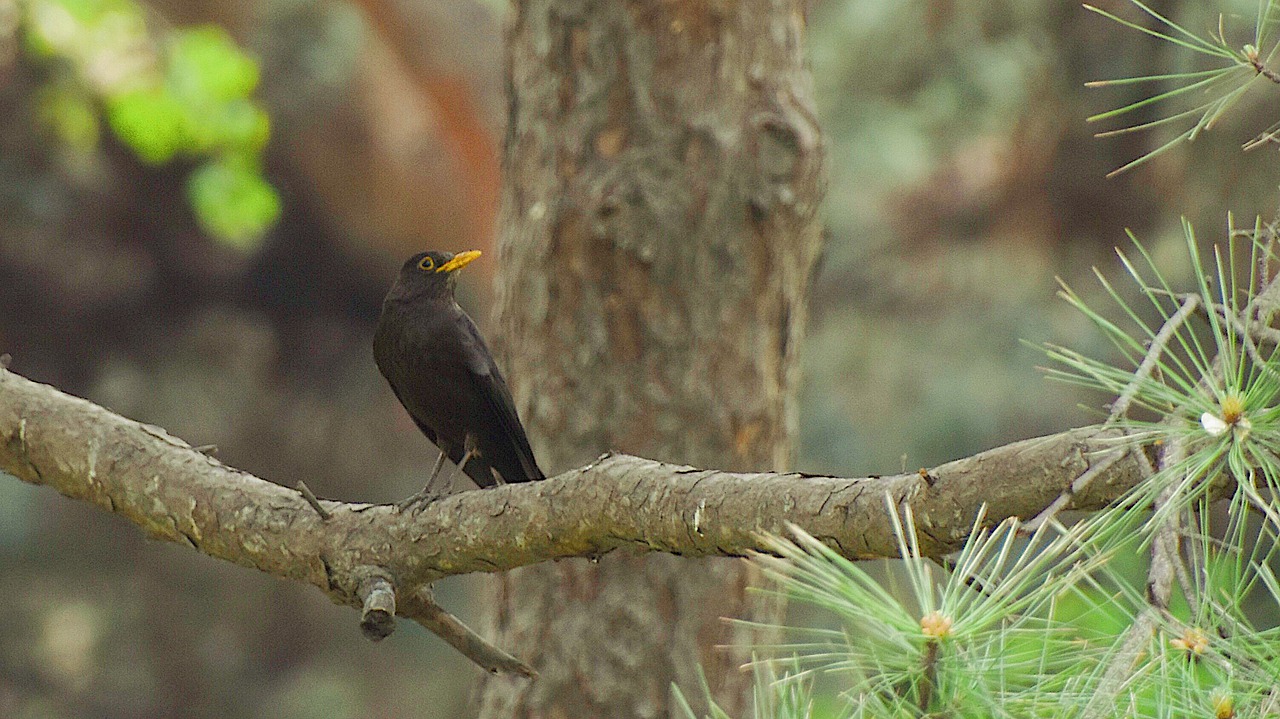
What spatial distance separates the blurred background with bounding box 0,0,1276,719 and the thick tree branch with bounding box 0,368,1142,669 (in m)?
3.42

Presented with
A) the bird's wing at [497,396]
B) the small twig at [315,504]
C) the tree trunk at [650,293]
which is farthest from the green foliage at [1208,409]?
the tree trunk at [650,293]

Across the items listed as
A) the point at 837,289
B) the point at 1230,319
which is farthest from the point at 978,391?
the point at 1230,319

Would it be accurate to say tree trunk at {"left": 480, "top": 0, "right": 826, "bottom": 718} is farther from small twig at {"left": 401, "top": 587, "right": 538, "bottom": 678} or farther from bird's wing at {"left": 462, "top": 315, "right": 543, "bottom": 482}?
small twig at {"left": 401, "top": 587, "right": 538, "bottom": 678}

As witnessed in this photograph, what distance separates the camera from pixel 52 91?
22.2 feet

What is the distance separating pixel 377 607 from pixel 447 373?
50.5 inches

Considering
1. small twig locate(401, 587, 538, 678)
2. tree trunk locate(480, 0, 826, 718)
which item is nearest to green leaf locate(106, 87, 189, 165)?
tree trunk locate(480, 0, 826, 718)

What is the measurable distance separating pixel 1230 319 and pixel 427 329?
248 cm

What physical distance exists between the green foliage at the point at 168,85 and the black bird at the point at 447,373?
2517 millimetres

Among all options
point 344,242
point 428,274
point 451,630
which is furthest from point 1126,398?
point 344,242

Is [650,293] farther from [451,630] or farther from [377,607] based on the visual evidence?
[377,607]

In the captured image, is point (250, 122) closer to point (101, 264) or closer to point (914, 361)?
point (101, 264)

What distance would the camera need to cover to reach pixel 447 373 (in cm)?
355

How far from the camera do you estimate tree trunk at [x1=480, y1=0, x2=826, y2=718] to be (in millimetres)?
3625

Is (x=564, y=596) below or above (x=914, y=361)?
below
